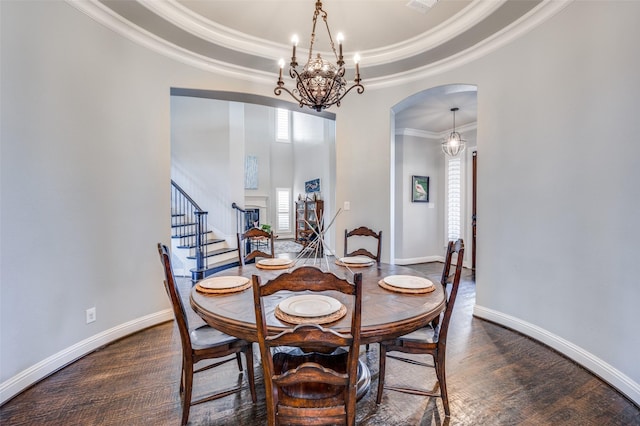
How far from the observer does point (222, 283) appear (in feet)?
5.68

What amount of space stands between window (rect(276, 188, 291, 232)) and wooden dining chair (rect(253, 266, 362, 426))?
9.47 metres

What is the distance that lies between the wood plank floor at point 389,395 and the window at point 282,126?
9134mm

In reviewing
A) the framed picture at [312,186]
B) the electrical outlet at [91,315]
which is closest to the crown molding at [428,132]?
the framed picture at [312,186]

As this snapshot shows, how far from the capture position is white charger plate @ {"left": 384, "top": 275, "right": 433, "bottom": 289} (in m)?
1.67

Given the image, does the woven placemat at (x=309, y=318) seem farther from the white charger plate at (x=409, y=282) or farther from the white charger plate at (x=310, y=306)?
the white charger plate at (x=409, y=282)

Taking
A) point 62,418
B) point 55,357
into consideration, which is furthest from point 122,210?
point 62,418

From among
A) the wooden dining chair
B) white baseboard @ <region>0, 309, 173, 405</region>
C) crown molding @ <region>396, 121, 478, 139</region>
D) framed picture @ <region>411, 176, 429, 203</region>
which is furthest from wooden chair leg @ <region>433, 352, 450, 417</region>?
crown molding @ <region>396, 121, 478, 139</region>

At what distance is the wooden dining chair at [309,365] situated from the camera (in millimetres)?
1057

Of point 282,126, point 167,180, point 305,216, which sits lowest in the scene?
point 305,216

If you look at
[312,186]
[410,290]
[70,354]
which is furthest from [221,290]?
[312,186]

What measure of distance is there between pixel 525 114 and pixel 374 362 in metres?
2.59

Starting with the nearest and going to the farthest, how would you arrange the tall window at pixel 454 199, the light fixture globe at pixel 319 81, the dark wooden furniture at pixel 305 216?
the light fixture globe at pixel 319 81
the tall window at pixel 454 199
the dark wooden furniture at pixel 305 216

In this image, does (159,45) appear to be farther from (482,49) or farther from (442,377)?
(442,377)

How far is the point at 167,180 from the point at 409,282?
265 centimetres
